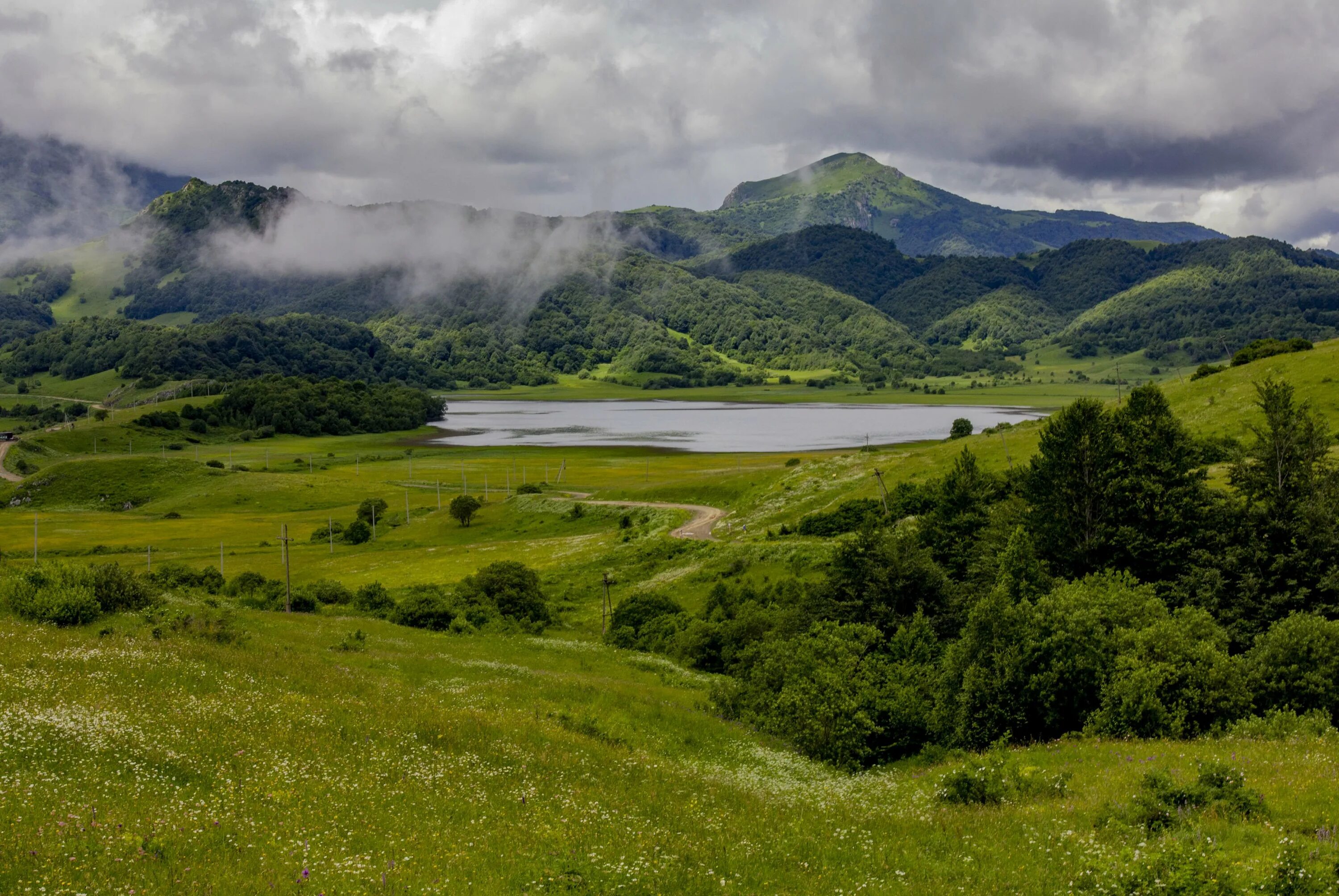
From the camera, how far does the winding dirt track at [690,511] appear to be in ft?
300

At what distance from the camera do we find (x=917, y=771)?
23547 mm

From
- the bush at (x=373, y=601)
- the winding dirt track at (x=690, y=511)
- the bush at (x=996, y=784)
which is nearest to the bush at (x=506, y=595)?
the bush at (x=373, y=601)

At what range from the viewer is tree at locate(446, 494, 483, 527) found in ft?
376

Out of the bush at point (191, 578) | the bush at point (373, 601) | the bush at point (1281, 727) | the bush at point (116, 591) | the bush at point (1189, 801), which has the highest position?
the bush at point (116, 591)

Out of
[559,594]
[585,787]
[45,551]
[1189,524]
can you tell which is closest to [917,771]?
[585,787]

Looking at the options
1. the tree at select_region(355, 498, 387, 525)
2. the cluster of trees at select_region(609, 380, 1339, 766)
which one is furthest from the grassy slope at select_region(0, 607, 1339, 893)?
the tree at select_region(355, 498, 387, 525)


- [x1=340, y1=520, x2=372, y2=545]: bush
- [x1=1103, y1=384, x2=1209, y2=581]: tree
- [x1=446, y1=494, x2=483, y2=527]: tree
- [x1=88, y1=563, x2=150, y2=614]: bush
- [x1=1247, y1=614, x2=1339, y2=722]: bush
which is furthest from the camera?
[x1=446, y1=494, x2=483, y2=527]: tree

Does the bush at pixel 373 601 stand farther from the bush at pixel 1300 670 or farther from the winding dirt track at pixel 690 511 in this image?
the bush at pixel 1300 670

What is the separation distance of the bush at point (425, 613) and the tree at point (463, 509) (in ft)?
184

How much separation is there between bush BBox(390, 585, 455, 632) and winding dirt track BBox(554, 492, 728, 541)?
33678 mm

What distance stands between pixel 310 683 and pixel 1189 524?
136 ft

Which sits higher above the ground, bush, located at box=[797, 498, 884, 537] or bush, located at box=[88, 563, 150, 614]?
bush, located at box=[88, 563, 150, 614]

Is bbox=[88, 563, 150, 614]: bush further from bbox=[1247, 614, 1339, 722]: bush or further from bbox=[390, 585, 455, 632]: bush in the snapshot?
bbox=[1247, 614, 1339, 722]: bush

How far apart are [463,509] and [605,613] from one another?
54.5m
